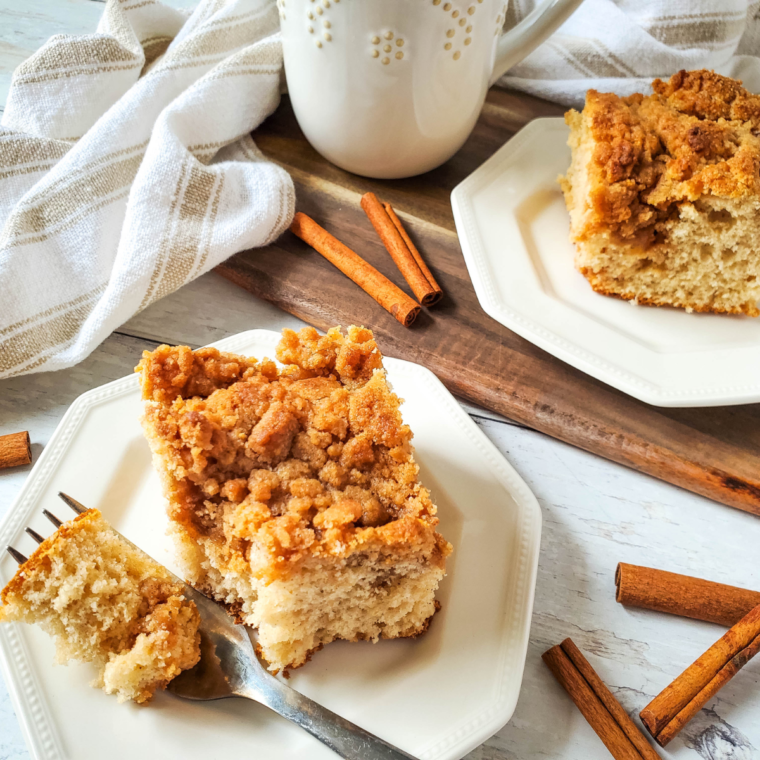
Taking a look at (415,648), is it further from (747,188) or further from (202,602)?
(747,188)

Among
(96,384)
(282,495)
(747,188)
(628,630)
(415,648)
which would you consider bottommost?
(628,630)

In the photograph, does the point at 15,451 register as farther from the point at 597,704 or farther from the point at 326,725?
the point at 597,704

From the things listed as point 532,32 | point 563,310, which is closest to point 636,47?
point 532,32

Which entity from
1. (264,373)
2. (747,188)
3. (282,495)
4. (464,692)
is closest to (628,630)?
(464,692)

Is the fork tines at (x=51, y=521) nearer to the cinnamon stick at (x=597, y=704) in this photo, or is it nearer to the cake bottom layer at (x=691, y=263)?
the cinnamon stick at (x=597, y=704)

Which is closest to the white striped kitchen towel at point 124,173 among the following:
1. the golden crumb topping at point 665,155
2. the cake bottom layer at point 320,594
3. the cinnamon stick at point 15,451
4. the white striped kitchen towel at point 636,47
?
the cinnamon stick at point 15,451
